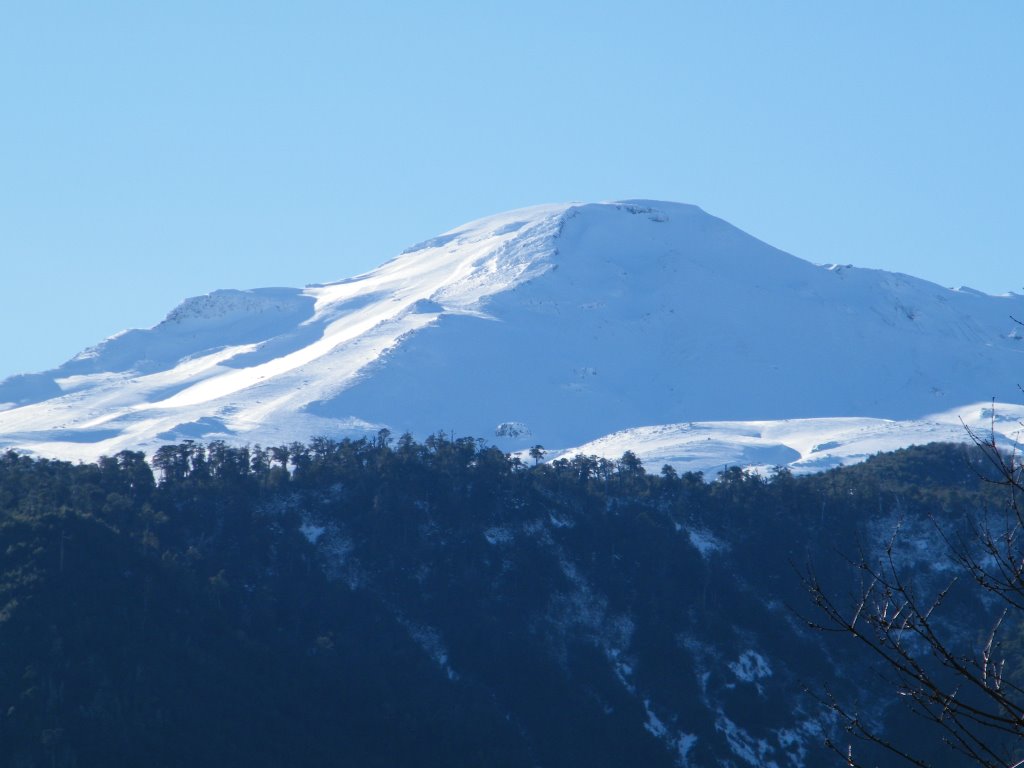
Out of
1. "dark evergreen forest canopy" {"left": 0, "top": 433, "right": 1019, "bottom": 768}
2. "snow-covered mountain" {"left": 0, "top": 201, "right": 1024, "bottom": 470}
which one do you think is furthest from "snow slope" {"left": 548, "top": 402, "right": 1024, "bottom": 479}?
"dark evergreen forest canopy" {"left": 0, "top": 433, "right": 1019, "bottom": 768}

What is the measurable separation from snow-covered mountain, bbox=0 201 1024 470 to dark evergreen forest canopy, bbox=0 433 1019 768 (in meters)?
45.6

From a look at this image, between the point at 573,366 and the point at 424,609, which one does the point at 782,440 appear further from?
the point at 424,609

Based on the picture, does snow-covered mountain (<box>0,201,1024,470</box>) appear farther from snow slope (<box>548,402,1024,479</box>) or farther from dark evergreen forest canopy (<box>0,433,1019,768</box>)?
dark evergreen forest canopy (<box>0,433,1019,768</box>)

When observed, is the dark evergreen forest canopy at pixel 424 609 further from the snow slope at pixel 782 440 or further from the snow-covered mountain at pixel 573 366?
the snow-covered mountain at pixel 573 366

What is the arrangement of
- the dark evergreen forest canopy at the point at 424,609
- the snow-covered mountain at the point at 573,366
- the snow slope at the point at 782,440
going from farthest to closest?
1. the snow-covered mountain at the point at 573,366
2. the snow slope at the point at 782,440
3. the dark evergreen forest canopy at the point at 424,609

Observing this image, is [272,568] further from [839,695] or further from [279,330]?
[279,330]

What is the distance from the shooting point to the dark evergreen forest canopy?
58406mm

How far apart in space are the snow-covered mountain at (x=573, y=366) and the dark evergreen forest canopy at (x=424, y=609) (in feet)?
150

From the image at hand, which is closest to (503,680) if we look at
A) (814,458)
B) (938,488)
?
(938,488)

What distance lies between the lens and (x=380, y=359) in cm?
16325

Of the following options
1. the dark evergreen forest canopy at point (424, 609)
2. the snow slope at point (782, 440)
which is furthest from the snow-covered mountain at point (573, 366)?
the dark evergreen forest canopy at point (424, 609)

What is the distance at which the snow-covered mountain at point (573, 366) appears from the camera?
472ft

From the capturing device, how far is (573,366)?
169500 millimetres

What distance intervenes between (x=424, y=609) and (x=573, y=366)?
99312 millimetres
